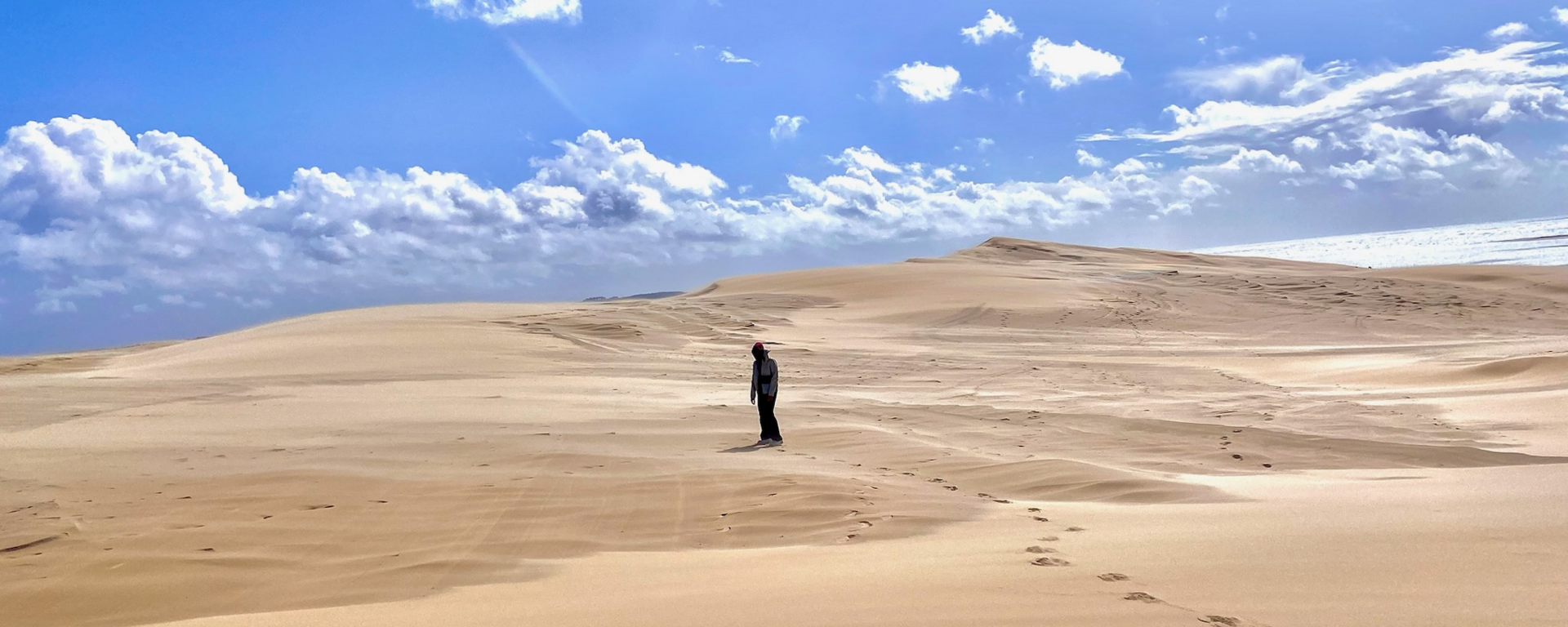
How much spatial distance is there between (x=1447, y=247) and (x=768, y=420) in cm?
5793

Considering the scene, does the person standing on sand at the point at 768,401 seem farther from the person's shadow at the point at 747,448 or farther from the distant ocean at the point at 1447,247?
the distant ocean at the point at 1447,247

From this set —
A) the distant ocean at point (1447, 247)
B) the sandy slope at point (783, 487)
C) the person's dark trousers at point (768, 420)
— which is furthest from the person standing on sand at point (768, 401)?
the distant ocean at point (1447, 247)

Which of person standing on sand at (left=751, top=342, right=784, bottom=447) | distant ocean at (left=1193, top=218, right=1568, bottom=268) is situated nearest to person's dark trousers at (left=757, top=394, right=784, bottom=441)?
person standing on sand at (left=751, top=342, right=784, bottom=447)

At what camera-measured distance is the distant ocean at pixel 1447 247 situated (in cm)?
4441

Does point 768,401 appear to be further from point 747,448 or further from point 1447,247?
point 1447,247

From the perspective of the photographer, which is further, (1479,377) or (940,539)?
(1479,377)

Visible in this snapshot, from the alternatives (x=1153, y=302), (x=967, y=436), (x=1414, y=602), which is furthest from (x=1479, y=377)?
(x=1153, y=302)

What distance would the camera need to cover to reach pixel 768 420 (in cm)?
1105

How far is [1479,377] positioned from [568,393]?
1364cm

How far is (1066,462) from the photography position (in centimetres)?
914

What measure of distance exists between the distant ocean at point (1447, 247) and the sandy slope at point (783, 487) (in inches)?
1133

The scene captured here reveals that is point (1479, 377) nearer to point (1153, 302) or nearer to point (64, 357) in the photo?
point (1153, 302)

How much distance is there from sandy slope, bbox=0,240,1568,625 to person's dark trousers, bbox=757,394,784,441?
0.26m

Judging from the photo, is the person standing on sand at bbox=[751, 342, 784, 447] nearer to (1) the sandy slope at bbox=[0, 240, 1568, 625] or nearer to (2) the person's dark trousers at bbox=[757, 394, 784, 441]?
(2) the person's dark trousers at bbox=[757, 394, 784, 441]
